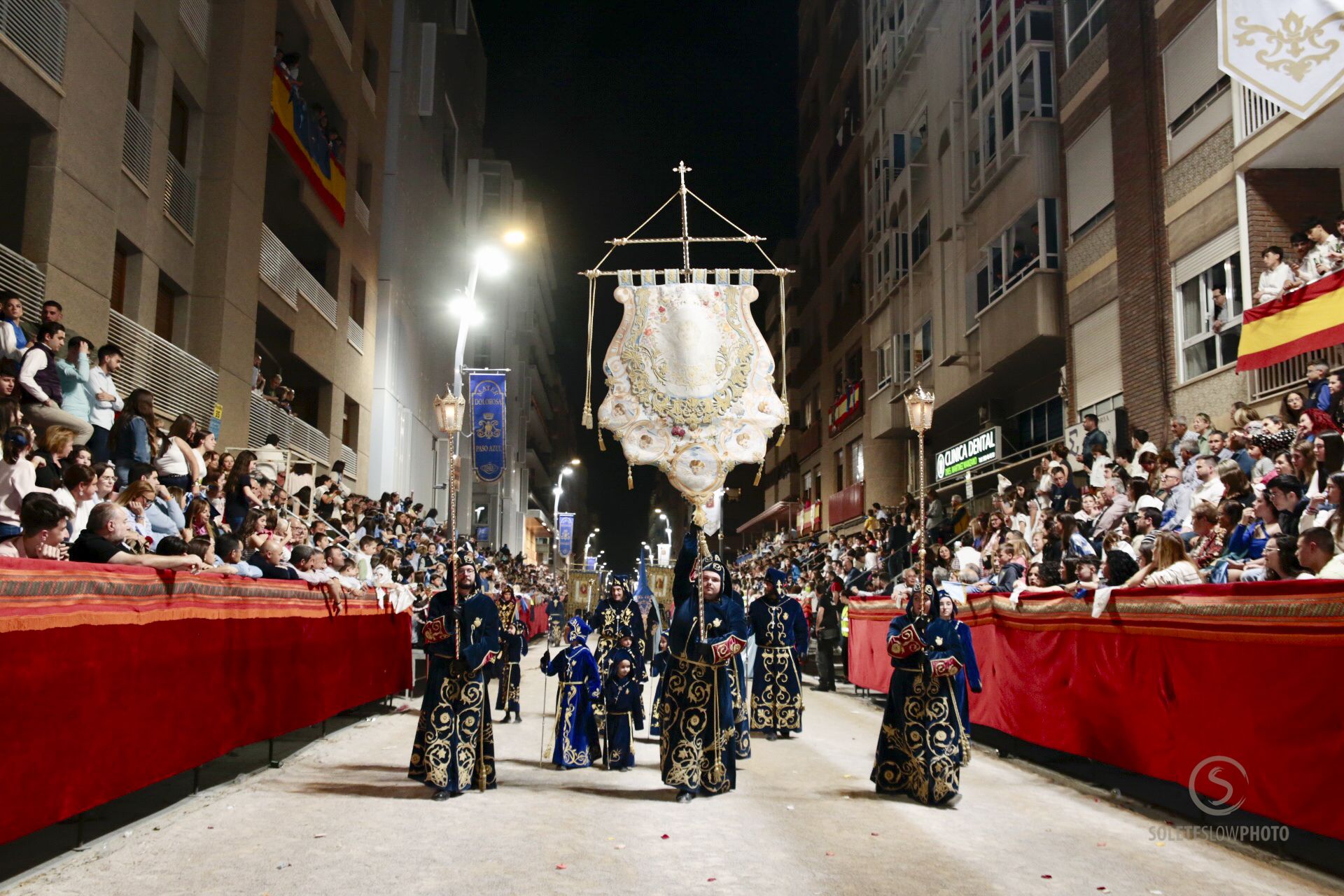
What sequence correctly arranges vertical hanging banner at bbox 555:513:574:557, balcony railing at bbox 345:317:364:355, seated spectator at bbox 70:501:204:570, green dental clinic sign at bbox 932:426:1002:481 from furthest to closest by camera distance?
vertical hanging banner at bbox 555:513:574:557, balcony railing at bbox 345:317:364:355, green dental clinic sign at bbox 932:426:1002:481, seated spectator at bbox 70:501:204:570

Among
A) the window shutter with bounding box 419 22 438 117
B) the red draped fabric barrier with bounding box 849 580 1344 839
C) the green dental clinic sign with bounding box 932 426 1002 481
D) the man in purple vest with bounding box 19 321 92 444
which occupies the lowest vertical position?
the red draped fabric barrier with bounding box 849 580 1344 839

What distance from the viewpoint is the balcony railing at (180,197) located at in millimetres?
17797

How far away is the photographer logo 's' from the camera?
23.7 ft

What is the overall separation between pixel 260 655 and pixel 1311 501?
930 centimetres

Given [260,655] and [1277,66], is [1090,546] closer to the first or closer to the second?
[1277,66]

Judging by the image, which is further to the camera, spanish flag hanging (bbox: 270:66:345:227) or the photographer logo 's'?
spanish flag hanging (bbox: 270:66:345:227)

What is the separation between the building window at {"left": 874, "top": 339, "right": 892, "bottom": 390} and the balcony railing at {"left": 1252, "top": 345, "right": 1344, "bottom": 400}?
763 inches

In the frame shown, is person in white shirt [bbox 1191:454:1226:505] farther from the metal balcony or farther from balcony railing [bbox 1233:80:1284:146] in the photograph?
the metal balcony

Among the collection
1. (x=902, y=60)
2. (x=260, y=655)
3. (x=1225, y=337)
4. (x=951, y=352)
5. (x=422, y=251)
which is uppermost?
(x=902, y=60)

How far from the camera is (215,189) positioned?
19078 millimetres

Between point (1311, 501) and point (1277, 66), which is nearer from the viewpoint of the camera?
point (1277, 66)

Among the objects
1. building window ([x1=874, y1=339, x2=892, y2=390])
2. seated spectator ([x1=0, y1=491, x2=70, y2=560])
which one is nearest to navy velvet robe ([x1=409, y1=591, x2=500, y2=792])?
Result: seated spectator ([x1=0, y1=491, x2=70, y2=560])

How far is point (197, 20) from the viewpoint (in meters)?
18.6

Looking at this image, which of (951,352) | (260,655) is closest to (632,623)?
(260,655)
